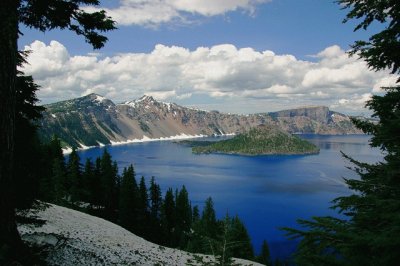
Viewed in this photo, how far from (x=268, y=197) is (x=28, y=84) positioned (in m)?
128

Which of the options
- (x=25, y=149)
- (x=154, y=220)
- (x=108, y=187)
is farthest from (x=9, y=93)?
(x=108, y=187)

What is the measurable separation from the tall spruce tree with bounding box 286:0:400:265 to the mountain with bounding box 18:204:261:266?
9.72 m

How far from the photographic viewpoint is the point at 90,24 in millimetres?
11727

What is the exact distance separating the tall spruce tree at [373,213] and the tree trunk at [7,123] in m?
8.29

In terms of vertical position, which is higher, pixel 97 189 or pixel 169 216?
pixel 97 189

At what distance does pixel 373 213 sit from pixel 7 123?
9.95m

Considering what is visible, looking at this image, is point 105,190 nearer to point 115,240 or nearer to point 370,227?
point 115,240

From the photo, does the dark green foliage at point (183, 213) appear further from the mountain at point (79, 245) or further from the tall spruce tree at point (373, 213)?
the tall spruce tree at point (373, 213)

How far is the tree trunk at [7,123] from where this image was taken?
9703 millimetres

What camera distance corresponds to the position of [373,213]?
6871 millimetres

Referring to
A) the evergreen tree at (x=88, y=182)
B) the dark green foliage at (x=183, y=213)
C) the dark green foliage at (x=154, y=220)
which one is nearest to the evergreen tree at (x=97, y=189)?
the evergreen tree at (x=88, y=182)

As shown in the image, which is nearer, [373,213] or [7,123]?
[373,213]

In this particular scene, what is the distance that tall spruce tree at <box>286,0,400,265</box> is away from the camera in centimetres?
538

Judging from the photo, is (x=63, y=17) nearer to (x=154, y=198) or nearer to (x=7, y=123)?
(x=7, y=123)
